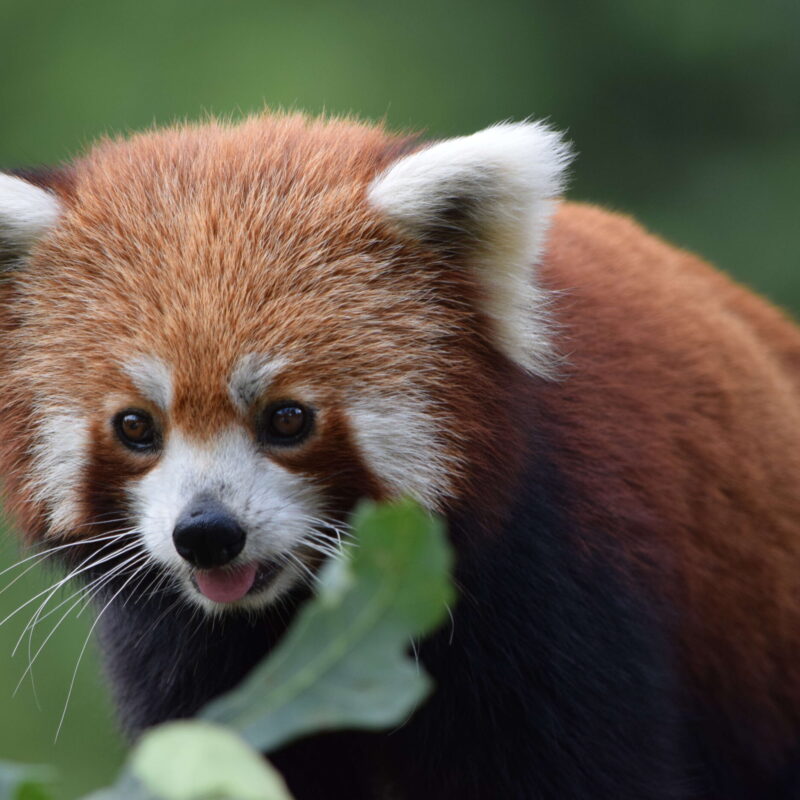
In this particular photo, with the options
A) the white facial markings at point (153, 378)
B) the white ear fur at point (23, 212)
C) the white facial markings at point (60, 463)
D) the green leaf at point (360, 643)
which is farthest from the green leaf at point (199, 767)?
the white ear fur at point (23, 212)

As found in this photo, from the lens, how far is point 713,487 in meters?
2.82

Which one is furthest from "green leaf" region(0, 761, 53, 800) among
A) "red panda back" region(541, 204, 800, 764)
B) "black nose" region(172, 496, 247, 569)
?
"red panda back" region(541, 204, 800, 764)

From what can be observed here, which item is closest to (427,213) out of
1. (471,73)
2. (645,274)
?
(645,274)

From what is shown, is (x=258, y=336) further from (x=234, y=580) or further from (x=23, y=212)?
(x=23, y=212)

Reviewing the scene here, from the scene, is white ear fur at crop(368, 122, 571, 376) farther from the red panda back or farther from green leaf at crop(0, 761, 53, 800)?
green leaf at crop(0, 761, 53, 800)

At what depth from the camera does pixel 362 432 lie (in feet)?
7.06

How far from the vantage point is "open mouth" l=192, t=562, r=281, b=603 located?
85.7 inches

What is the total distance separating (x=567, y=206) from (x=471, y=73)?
4271 mm

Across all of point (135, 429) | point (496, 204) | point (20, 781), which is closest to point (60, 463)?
point (135, 429)

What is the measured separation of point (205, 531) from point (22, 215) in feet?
2.26

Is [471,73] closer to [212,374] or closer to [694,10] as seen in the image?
[694,10]

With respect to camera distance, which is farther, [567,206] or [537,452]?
[567,206]

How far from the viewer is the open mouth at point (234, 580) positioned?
2176 mm

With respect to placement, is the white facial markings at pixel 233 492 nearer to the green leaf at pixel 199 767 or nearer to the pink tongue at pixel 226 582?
the pink tongue at pixel 226 582
